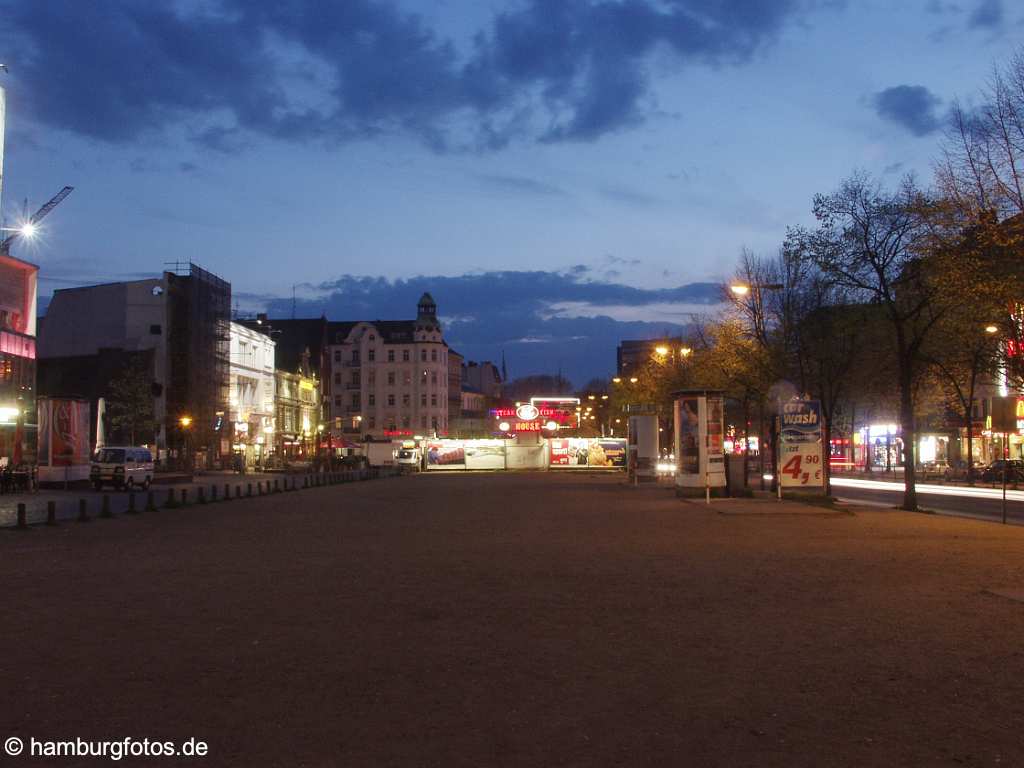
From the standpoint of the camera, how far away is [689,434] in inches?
1465

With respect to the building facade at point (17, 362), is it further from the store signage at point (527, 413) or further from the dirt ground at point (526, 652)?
the store signage at point (527, 413)

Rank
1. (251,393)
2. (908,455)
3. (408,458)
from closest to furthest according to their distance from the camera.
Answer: (908,455) < (408,458) < (251,393)

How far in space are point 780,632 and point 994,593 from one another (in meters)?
4.21

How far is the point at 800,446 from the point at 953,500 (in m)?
10.4

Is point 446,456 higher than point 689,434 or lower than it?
lower

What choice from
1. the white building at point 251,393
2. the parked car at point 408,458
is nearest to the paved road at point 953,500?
the parked car at point 408,458

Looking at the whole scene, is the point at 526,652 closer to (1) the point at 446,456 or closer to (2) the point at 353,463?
(1) the point at 446,456

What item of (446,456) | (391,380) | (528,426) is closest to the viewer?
(446,456)

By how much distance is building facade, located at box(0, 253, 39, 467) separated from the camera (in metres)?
44.6

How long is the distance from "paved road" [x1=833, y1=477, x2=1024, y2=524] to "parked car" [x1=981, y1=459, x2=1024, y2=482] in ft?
12.8

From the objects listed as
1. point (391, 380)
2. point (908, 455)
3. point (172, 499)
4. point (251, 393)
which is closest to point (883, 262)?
point (908, 455)

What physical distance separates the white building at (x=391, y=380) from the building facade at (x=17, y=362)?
84602 mm

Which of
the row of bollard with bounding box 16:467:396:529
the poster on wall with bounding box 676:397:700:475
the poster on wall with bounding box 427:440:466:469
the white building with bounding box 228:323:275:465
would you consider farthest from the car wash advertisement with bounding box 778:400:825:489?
the white building with bounding box 228:323:275:465

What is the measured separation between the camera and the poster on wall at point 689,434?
3694cm
